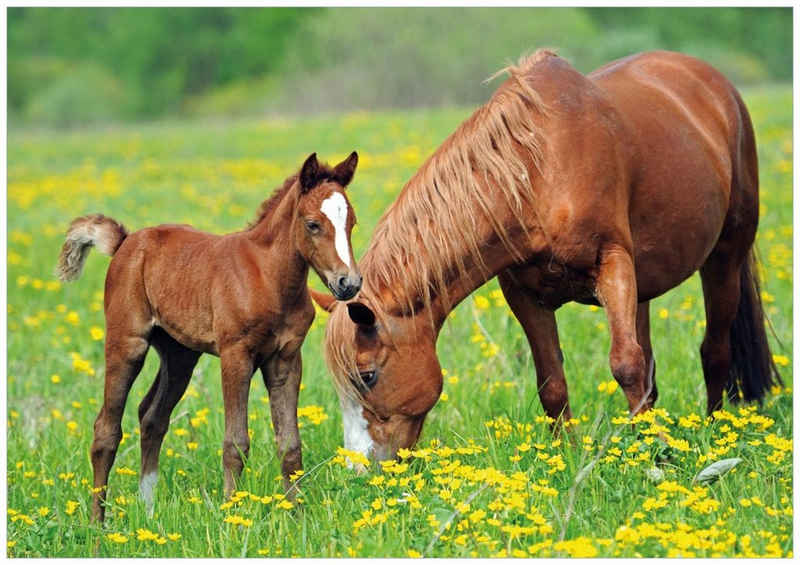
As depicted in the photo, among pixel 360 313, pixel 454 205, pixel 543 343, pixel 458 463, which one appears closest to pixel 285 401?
pixel 360 313

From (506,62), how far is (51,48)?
2304 inches

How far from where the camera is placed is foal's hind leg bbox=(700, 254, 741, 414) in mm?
6137

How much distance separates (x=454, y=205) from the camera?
461cm

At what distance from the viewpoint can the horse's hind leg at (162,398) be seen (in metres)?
4.81

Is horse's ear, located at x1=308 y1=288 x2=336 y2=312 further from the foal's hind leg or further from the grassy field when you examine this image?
the foal's hind leg

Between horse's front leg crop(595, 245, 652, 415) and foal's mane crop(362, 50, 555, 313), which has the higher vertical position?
foal's mane crop(362, 50, 555, 313)

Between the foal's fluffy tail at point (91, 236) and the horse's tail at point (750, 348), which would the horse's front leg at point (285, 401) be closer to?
the foal's fluffy tail at point (91, 236)

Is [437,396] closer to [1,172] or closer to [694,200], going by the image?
[694,200]

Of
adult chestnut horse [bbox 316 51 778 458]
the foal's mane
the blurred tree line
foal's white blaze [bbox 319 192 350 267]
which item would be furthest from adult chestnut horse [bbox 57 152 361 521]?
the blurred tree line

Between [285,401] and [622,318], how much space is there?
58.2 inches

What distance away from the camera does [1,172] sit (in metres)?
6.06

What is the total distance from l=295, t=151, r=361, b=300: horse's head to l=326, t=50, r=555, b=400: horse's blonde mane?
19.8 inches

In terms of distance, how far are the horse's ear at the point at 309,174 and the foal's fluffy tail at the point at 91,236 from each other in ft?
3.64

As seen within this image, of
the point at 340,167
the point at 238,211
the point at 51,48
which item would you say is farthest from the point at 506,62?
the point at 51,48
